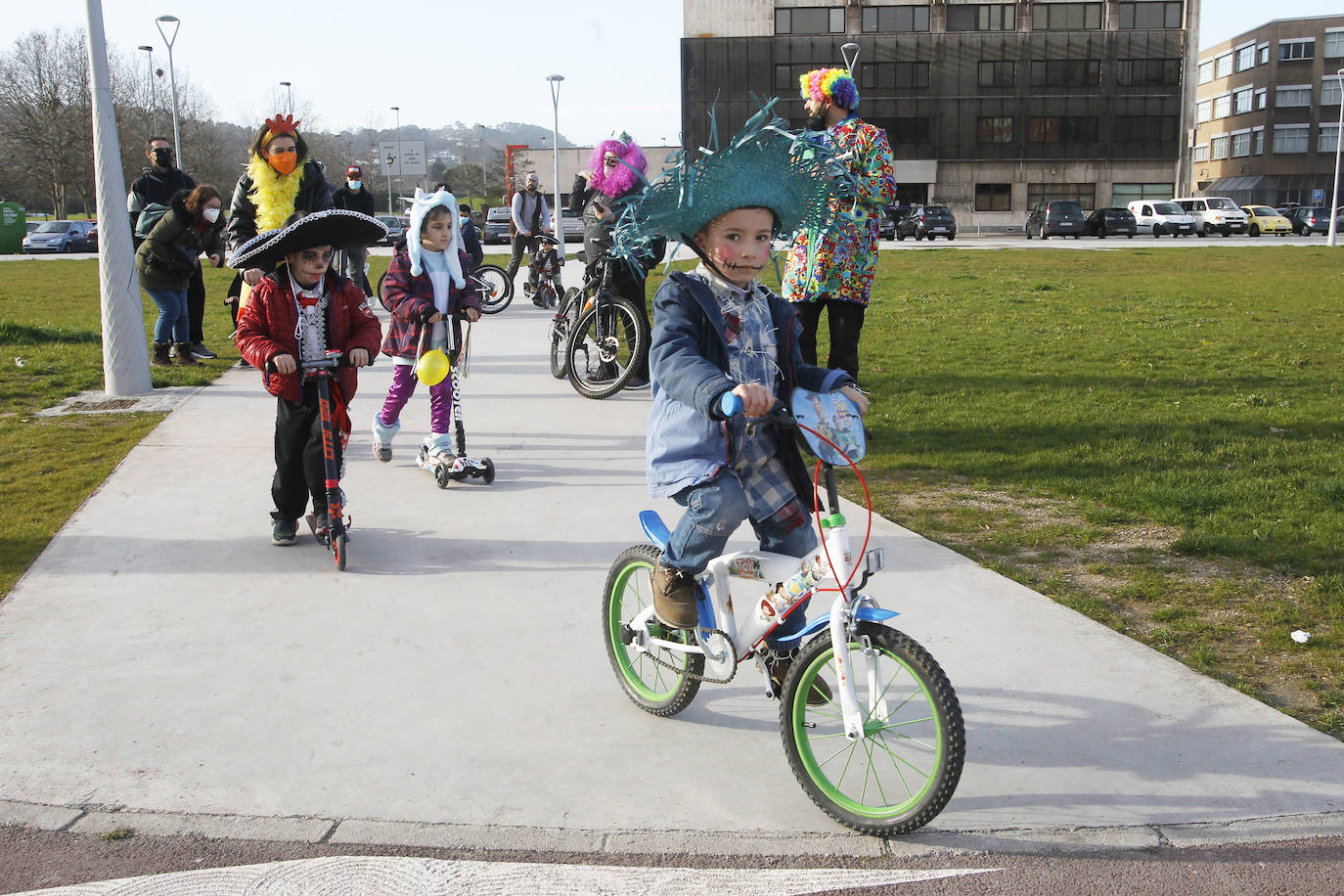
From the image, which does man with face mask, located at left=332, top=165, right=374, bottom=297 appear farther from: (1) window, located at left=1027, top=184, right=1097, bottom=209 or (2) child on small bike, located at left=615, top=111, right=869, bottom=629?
(1) window, located at left=1027, top=184, right=1097, bottom=209

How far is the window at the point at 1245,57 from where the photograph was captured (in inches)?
3329

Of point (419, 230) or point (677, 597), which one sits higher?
point (419, 230)

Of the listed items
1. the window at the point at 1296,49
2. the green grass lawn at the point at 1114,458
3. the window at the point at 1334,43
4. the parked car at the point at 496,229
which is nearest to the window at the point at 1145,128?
the window at the point at 1296,49

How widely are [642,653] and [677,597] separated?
53 cm

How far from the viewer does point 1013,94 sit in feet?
238

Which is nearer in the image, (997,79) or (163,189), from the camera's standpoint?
(163,189)

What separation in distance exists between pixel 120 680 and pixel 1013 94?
248 ft

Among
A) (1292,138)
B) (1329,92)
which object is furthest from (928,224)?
(1329,92)

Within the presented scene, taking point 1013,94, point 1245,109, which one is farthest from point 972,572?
point 1245,109

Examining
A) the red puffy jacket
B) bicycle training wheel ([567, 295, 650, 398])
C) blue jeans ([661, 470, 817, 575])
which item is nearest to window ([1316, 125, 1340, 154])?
bicycle training wheel ([567, 295, 650, 398])

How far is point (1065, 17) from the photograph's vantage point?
72562mm

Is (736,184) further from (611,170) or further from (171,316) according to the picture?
(171,316)

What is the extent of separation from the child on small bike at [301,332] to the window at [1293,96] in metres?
89.6

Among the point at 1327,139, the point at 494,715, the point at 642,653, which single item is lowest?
the point at 494,715
